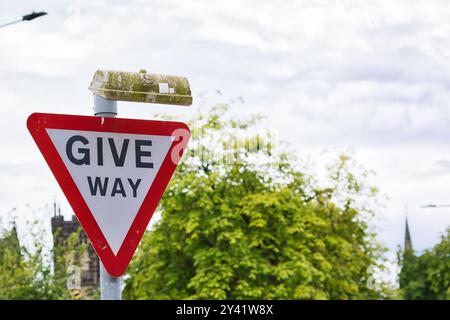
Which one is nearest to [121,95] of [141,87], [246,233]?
[141,87]

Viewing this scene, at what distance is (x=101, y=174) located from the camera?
4.35 meters

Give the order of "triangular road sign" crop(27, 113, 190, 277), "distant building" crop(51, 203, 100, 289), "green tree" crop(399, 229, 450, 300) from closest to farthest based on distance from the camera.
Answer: "triangular road sign" crop(27, 113, 190, 277) → "distant building" crop(51, 203, 100, 289) → "green tree" crop(399, 229, 450, 300)

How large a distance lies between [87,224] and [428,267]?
200 feet

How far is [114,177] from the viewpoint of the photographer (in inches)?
171

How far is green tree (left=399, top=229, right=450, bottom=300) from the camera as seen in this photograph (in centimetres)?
6169

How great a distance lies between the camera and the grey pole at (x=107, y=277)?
4207 mm

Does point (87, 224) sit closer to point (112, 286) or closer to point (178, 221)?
point (112, 286)

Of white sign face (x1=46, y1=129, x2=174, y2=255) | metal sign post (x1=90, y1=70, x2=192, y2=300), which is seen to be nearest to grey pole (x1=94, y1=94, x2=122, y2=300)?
metal sign post (x1=90, y1=70, x2=192, y2=300)

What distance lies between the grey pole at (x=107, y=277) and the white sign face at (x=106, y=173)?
102 millimetres

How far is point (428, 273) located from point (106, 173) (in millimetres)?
60280

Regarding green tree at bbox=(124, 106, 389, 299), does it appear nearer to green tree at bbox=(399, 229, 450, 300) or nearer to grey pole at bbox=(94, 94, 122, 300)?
green tree at bbox=(399, 229, 450, 300)

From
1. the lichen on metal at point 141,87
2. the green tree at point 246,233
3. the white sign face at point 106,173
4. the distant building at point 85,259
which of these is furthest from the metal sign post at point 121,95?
the distant building at point 85,259

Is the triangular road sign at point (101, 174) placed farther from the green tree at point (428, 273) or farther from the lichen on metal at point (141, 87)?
the green tree at point (428, 273)
